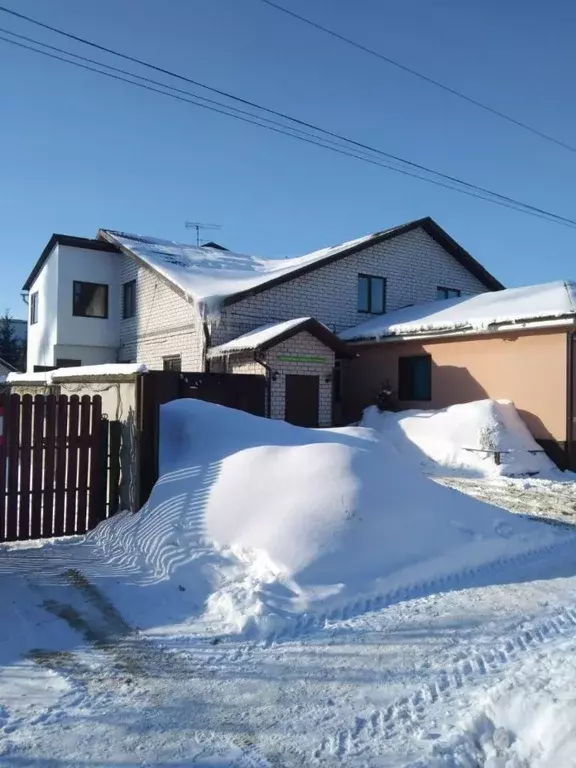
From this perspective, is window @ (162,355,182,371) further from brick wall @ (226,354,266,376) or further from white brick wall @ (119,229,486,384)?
brick wall @ (226,354,266,376)

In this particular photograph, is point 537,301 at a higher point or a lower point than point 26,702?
higher

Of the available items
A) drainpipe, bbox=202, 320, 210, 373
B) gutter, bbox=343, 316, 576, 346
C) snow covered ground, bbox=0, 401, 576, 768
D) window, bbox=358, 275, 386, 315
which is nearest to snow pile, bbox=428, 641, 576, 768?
snow covered ground, bbox=0, 401, 576, 768

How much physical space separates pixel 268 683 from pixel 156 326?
1567 cm

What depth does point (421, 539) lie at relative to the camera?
571 cm

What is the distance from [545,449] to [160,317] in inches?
446

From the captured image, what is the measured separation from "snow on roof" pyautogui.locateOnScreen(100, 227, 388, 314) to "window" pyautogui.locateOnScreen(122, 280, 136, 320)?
1335 millimetres

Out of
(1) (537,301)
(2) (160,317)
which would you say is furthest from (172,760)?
(2) (160,317)

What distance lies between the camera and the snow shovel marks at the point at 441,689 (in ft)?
9.48

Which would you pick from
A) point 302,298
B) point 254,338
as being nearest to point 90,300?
point 302,298

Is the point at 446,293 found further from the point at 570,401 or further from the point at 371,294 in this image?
the point at 570,401

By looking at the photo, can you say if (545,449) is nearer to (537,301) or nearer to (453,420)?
(453,420)

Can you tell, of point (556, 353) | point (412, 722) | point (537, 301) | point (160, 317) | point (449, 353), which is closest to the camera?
point (412, 722)

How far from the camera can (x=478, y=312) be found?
14.6 m

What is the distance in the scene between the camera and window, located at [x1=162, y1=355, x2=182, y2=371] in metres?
17.3
